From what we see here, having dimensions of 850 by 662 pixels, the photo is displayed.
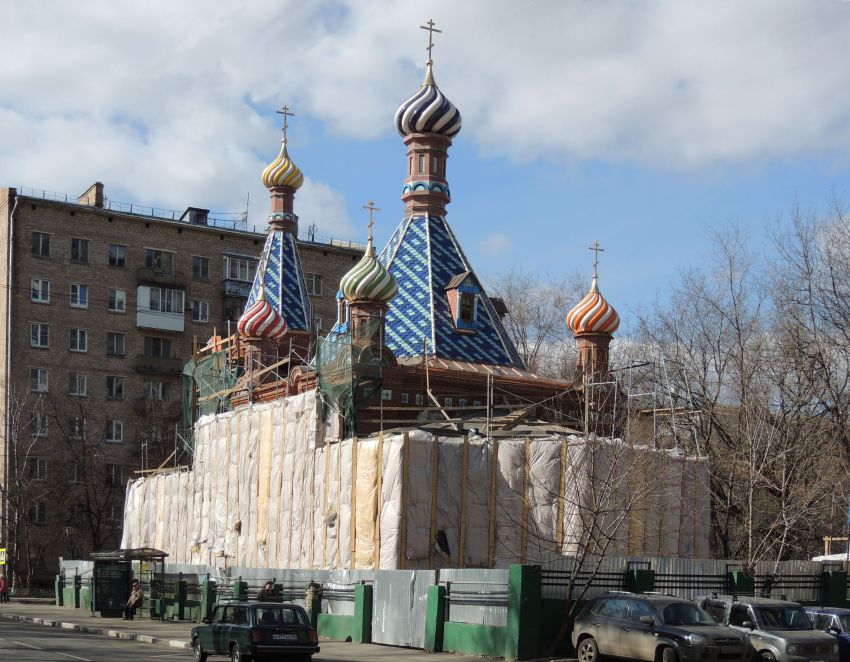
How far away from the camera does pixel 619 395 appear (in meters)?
40.8

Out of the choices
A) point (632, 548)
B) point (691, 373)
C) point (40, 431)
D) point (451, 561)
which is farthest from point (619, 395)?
point (40, 431)

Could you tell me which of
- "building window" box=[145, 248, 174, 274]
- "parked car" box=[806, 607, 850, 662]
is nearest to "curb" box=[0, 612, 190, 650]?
"parked car" box=[806, 607, 850, 662]

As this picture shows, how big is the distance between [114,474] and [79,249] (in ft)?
40.0

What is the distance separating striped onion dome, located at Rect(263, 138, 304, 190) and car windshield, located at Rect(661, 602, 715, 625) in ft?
113

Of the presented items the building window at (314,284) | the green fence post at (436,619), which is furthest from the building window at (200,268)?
the green fence post at (436,619)

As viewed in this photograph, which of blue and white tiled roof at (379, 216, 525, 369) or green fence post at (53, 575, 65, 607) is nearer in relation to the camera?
blue and white tiled roof at (379, 216, 525, 369)

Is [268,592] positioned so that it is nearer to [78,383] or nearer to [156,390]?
[78,383]

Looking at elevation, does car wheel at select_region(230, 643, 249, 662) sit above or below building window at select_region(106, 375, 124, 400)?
below

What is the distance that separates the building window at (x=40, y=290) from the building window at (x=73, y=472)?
343 inches

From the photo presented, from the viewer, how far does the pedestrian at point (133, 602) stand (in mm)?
37697

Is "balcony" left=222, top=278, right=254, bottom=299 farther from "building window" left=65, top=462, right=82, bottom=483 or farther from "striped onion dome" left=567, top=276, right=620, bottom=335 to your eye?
"striped onion dome" left=567, top=276, right=620, bottom=335

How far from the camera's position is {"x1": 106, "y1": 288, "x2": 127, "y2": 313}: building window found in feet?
225

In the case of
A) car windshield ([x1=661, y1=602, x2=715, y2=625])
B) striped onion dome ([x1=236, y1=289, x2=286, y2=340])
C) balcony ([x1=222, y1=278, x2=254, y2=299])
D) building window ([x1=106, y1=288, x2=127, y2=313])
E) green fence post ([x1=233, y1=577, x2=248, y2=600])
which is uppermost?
balcony ([x1=222, y1=278, x2=254, y2=299])

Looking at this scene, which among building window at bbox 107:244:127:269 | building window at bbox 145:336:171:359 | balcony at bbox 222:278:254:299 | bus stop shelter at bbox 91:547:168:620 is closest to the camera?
bus stop shelter at bbox 91:547:168:620
